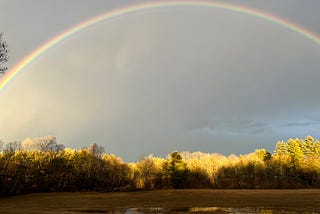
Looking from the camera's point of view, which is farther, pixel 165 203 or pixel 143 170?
pixel 143 170

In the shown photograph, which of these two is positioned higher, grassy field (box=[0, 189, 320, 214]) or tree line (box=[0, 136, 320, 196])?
tree line (box=[0, 136, 320, 196])

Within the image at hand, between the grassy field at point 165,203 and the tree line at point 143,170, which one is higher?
the tree line at point 143,170

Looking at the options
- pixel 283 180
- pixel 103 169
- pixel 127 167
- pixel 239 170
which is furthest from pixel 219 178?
pixel 103 169

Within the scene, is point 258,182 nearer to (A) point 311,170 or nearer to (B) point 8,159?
(A) point 311,170

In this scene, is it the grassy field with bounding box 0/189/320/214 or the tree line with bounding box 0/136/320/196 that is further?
the tree line with bounding box 0/136/320/196

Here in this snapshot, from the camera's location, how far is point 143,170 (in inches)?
4407

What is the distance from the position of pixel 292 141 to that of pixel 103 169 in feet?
269

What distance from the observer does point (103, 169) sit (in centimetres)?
10412

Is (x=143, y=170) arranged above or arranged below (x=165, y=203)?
above

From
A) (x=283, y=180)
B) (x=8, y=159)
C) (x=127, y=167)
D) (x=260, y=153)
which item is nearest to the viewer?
(x=8, y=159)

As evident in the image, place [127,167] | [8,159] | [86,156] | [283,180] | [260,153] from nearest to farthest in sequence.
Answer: [8,159] < [86,156] < [127,167] < [283,180] < [260,153]

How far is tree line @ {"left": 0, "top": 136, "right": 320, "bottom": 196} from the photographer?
296 feet

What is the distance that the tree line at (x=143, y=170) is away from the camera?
90125 mm

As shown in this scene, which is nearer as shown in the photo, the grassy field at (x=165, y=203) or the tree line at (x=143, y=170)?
the grassy field at (x=165, y=203)
